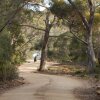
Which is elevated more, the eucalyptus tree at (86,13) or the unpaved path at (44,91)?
the eucalyptus tree at (86,13)

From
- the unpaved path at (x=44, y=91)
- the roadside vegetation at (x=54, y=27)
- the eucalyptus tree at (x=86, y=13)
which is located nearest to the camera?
the unpaved path at (x=44, y=91)

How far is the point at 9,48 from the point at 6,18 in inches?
111

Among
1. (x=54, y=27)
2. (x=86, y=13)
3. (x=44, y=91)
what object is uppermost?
(x=86, y=13)

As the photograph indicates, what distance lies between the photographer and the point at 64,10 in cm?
3700

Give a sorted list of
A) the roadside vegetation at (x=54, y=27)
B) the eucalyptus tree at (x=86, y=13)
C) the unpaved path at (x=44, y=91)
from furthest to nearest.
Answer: the eucalyptus tree at (x=86, y=13) → the roadside vegetation at (x=54, y=27) → the unpaved path at (x=44, y=91)

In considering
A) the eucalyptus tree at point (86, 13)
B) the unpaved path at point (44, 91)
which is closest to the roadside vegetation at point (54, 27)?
the eucalyptus tree at point (86, 13)

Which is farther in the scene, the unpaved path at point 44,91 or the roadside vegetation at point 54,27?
the roadside vegetation at point 54,27

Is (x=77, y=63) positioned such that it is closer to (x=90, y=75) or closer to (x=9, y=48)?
(x=90, y=75)

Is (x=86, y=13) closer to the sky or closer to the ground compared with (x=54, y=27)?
closer to the sky

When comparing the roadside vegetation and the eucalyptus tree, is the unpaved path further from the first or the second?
the eucalyptus tree

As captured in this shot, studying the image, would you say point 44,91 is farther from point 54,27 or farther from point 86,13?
point 54,27

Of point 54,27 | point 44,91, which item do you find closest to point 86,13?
point 54,27

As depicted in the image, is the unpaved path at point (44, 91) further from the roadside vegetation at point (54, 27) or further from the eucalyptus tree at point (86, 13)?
the eucalyptus tree at point (86, 13)

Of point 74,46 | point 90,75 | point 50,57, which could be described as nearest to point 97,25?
point 90,75
